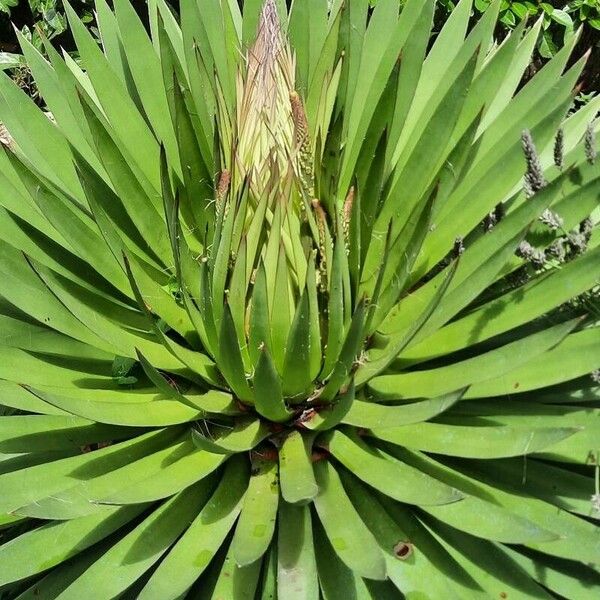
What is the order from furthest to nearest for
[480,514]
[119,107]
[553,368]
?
[119,107] < [553,368] < [480,514]

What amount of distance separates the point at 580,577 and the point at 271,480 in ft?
1.79

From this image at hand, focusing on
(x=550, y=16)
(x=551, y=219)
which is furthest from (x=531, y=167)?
(x=550, y=16)

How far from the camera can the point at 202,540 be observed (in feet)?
4.33

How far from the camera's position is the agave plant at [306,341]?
4.19 feet

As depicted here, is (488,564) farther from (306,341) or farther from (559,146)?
(559,146)

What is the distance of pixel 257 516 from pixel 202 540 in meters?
0.10

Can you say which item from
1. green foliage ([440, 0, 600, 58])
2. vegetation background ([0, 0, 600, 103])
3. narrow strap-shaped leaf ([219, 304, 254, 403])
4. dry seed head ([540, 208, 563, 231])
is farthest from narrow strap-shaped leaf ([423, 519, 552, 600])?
green foliage ([440, 0, 600, 58])

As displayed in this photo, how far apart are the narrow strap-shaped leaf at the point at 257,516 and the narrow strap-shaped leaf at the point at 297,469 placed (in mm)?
45

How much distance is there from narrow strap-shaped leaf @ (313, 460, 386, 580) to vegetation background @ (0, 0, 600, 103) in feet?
4.57

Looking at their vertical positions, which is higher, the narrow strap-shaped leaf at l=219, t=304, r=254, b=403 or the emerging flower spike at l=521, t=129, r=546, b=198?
the emerging flower spike at l=521, t=129, r=546, b=198

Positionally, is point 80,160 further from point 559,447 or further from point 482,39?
point 559,447

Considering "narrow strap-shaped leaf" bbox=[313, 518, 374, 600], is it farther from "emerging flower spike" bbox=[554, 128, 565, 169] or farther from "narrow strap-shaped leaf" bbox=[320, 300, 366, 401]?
"emerging flower spike" bbox=[554, 128, 565, 169]

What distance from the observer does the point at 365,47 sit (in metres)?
1.86

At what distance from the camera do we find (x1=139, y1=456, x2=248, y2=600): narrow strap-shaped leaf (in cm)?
124
